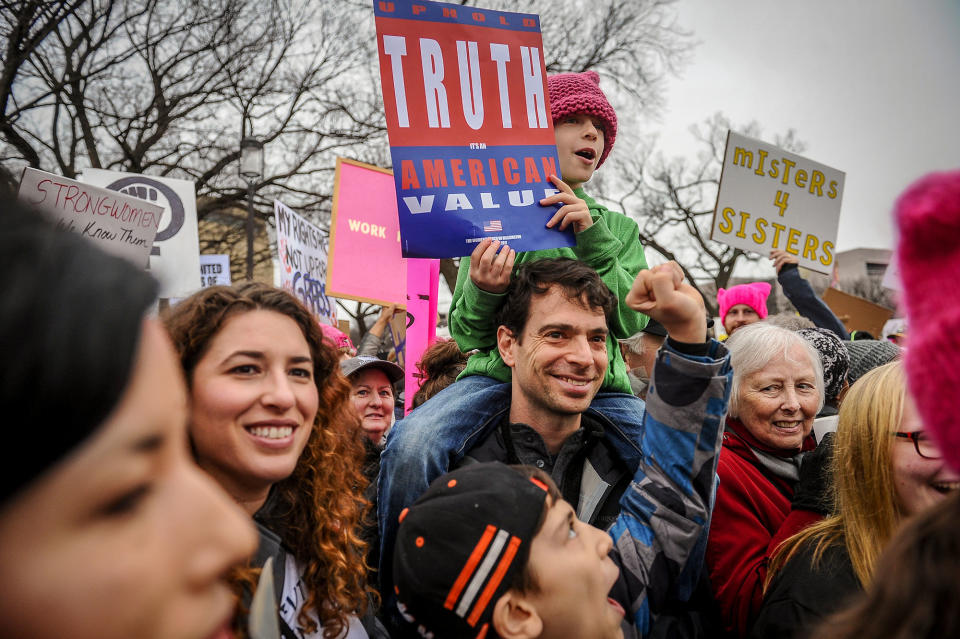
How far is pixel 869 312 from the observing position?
8273 millimetres

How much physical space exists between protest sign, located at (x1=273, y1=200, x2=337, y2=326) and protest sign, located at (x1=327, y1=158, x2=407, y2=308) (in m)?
0.27

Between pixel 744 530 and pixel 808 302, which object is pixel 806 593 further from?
pixel 808 302

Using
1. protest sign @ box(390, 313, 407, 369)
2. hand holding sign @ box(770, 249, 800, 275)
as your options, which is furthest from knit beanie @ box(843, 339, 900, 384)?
protest sign @ box(390, 313, 407, 369)

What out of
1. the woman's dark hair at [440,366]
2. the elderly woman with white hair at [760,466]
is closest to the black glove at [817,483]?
the elderly woman with white hair at [760,466]

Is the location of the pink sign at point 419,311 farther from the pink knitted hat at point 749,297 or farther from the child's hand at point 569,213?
the pink knitted hat at point 749,297

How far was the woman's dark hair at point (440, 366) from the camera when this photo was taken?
3801mm

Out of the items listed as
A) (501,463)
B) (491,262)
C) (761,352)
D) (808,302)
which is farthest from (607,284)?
(808,302)

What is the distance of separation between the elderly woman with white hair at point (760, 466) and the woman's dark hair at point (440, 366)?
1.48m

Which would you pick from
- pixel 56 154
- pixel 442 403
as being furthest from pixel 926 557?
pixel 56 154

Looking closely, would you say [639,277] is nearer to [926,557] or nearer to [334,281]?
[926,557]

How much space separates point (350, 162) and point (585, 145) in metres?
3.10

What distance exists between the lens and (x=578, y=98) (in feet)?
10.1

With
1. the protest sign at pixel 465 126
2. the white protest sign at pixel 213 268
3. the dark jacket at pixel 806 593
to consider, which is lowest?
the dark jacket at pixel 806 593

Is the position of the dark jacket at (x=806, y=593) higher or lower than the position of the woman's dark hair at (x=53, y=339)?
lower
